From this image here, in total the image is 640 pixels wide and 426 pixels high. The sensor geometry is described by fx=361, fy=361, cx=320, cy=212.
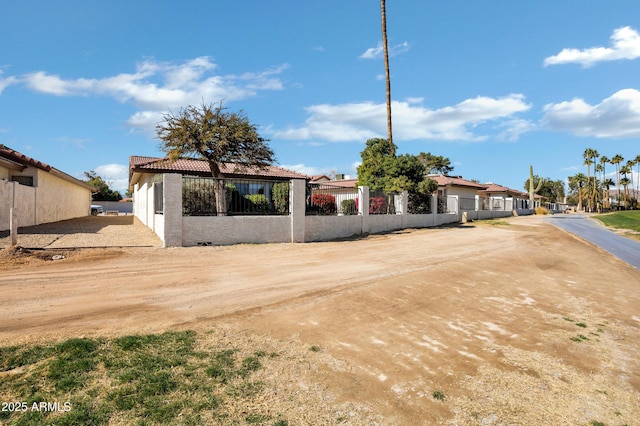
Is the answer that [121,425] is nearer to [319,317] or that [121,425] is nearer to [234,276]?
[319,317]

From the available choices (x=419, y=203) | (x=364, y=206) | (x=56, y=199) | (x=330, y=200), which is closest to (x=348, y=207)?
(x=364, y=206)

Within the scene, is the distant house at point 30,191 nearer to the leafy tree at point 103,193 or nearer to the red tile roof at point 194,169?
the red tile roof at point 194,169

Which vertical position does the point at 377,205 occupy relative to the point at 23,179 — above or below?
below

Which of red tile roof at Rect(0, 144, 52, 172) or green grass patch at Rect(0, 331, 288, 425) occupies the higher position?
red tile roof at Rect(0, 144, 52, 172)

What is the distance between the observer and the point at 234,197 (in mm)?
14023

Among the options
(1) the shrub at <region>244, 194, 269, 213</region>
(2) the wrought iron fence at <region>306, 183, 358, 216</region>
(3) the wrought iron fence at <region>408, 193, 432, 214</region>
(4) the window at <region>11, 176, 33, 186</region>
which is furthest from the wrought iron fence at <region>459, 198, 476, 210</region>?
(4) the window at <region>11, 176, 33, 186</region>

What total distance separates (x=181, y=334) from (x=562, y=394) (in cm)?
448

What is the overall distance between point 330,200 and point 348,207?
1.56m

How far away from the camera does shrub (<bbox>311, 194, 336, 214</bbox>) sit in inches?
645

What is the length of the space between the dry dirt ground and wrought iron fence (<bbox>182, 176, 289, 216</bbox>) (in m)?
2.53

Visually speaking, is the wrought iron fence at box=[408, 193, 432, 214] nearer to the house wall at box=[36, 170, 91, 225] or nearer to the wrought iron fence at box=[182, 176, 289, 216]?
the wrought iron fence at box=[182, 176, 289, 216]

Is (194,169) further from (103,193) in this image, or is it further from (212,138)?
(103,193)

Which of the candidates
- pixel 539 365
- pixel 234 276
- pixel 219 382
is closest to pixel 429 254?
pixel 234 276

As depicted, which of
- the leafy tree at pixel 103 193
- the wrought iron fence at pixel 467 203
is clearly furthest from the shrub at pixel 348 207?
the leafy tree at pixel 103 193
